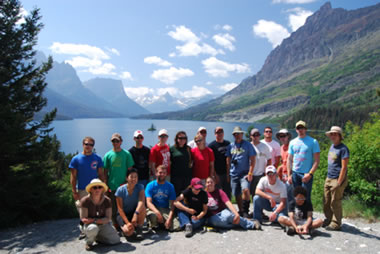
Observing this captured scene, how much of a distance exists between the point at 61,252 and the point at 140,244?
1.63 metres

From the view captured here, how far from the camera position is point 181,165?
7016 millimetres

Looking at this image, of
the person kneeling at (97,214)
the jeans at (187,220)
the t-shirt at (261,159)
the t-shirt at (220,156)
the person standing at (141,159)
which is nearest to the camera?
the person kneeling at (97,214)

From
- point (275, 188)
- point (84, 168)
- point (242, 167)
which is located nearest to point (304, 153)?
point (275, 188)

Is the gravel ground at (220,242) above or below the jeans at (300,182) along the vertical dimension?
below

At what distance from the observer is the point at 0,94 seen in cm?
733

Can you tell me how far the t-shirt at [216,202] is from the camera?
656 cm

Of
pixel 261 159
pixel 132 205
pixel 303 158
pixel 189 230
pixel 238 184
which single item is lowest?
pixel 189 230

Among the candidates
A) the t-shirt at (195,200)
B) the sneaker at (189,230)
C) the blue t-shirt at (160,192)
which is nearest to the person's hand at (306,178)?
the t-shirt at (195,200)

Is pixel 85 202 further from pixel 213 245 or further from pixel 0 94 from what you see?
pixel 0 94

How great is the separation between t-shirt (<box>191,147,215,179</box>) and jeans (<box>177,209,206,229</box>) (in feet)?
3.76

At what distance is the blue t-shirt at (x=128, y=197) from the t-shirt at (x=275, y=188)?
3.09m

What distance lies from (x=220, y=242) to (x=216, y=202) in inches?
45.7

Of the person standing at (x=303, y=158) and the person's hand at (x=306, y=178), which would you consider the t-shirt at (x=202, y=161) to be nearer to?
the person standing at (x=303, y=158)

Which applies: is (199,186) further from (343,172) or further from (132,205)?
(343,172)
